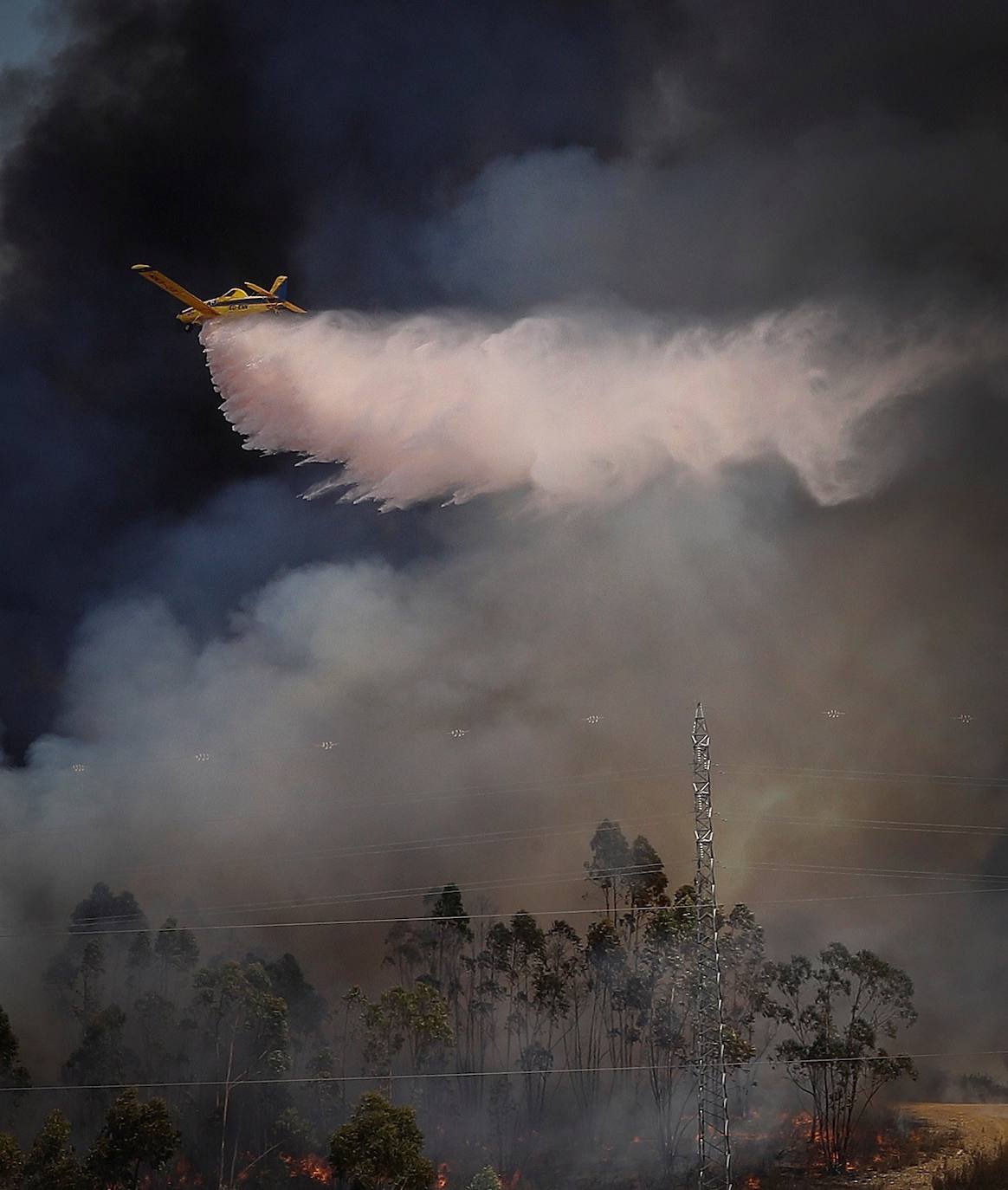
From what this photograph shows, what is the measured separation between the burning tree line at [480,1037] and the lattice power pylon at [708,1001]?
2056 millimetres

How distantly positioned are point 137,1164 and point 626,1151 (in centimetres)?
2525

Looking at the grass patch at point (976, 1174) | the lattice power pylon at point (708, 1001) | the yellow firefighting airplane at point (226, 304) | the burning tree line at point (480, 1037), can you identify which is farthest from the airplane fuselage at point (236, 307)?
the grass patch at point (976, 1174)

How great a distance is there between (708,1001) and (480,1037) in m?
15.8

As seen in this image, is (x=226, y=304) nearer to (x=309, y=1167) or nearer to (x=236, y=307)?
(x=236, y=307)

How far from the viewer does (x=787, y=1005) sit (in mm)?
75062

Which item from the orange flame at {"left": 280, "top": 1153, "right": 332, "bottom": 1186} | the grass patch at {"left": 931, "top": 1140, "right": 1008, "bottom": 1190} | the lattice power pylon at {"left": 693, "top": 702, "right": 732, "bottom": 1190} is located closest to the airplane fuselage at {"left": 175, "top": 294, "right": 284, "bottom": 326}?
the lattice power pylon at {"left": 693, "top": 702, "right": 732, "bottom": 1190}

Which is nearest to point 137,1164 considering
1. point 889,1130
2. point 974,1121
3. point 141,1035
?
point 141,1035

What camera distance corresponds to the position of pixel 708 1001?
68.3m

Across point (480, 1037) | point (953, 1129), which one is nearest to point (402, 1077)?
point (480, 1037)

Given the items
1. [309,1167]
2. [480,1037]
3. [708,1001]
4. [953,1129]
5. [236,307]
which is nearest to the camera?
[708,1001]

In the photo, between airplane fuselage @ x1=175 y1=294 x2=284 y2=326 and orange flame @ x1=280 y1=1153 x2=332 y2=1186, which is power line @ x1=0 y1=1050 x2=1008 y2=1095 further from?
airplane fuselage @ x1=175 y1=294 x2=284 y2=326

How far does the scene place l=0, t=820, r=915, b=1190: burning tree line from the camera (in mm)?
73250

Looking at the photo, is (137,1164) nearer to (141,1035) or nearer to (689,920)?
(141,1035)

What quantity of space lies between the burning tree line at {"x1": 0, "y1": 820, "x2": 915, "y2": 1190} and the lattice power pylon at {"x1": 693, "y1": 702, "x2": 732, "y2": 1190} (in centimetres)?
206
